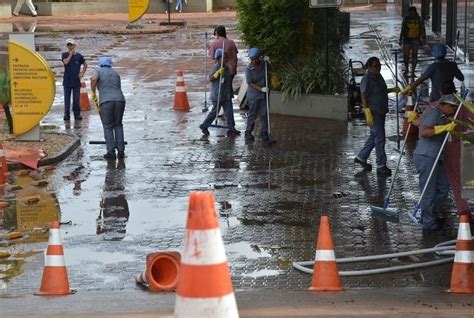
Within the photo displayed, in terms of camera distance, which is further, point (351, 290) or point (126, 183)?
point (126, 183)

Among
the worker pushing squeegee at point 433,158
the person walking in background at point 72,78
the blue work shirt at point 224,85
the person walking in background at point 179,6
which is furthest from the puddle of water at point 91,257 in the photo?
the person walking in background at point 179,6

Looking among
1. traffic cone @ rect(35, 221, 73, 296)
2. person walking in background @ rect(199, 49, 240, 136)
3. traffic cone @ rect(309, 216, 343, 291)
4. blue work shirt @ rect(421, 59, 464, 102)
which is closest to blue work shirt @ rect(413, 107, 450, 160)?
traffic cone @ rect(309, 216, 343, 291)

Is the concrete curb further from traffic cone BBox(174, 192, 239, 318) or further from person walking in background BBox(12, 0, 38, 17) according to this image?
person walking in background BBox(12, 0, 38, 17)

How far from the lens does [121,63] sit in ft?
105

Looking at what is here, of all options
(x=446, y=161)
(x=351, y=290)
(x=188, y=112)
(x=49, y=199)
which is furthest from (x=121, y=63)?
(x=351, y=290)

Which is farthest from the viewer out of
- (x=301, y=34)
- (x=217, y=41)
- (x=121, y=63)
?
(x=121, y=63)

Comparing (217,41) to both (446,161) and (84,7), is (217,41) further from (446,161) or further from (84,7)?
(84,7)

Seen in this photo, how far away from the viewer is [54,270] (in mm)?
10156

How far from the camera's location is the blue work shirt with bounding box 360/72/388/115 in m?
15.9

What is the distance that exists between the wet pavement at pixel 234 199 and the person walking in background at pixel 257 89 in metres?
0.38

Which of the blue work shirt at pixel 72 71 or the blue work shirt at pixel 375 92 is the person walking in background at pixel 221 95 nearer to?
the blue work shirt at pixel 72 71

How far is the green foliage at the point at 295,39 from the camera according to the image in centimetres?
2130

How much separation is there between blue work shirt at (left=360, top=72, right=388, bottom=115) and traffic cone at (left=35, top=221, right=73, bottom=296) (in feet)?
22.6

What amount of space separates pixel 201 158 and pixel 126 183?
6.69 feet
